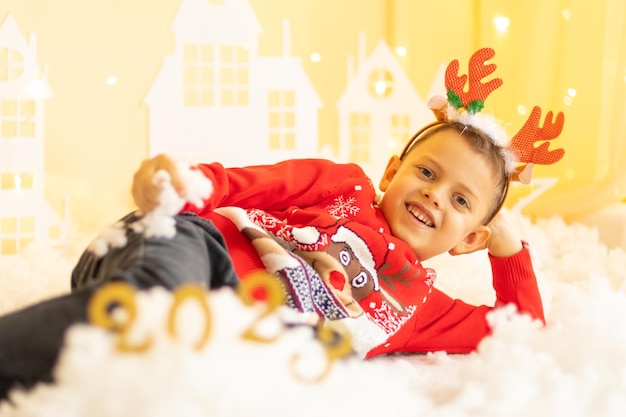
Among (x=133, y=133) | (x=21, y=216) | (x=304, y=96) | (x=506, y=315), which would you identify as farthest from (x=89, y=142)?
(x=506, y=315)

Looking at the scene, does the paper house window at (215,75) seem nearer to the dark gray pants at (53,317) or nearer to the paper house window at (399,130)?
the paper house window at (399,130)

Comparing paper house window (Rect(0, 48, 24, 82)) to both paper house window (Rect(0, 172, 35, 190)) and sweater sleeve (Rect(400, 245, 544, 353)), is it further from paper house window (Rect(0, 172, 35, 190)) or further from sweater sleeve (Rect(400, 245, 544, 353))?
sweater sleeve (Rect(400, 245, 544, 353))

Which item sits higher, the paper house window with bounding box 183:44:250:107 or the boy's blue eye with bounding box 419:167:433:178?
the paper house window with bounding box 183:44:250:107

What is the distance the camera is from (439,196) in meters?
1.34

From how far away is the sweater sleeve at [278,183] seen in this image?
4.21 ft

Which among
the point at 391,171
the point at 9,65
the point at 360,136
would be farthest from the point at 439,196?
the point at 9,65

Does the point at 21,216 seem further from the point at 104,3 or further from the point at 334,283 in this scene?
the point at 334,283

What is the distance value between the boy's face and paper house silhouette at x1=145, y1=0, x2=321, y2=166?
0.63 meters

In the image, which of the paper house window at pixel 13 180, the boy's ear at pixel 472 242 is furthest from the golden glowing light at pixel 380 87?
the paper house window at pixel 13 180

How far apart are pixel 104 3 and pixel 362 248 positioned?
91 cm

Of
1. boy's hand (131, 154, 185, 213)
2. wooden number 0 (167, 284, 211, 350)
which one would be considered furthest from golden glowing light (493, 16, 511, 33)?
wooden number 0 (167, 284, 211, 350)

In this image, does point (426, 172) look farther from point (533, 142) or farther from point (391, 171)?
point (533, 142)

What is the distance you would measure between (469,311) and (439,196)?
0.23 meters

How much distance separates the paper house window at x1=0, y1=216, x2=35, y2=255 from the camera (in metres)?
1.74
